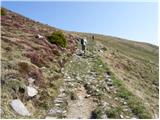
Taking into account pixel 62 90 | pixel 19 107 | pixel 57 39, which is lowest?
pixel 62 90

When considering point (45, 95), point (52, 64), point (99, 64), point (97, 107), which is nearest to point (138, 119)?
point (97, 107)

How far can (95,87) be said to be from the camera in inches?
787

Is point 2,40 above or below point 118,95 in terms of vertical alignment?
above

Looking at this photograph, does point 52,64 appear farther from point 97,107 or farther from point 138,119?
point 138,119

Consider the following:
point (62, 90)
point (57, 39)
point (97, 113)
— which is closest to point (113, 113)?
point (97, 113)

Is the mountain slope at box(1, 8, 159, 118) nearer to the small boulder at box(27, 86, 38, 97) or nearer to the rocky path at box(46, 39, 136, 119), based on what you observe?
the rocky path at box(46, 39, 136, 119)

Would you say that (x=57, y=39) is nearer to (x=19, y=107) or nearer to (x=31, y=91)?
(x=31, y=91)

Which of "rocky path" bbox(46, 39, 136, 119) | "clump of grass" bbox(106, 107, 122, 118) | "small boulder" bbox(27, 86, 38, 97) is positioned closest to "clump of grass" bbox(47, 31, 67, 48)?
"rocky path" bbox(46, 39, 136, 119)

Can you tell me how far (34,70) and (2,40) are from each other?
8.00 m

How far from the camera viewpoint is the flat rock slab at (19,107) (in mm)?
14154

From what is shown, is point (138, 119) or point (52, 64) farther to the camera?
point (52, 64)

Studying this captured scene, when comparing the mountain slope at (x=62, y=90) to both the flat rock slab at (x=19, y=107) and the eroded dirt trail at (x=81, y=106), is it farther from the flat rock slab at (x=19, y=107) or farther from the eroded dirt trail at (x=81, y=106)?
the flat rock slab at (x=19, y=107)

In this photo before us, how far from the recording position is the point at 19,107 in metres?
14.5

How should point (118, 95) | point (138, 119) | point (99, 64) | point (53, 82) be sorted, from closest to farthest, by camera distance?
point (138, 119)
point (118, 95)
point (53, 82)
point (99, 64)
